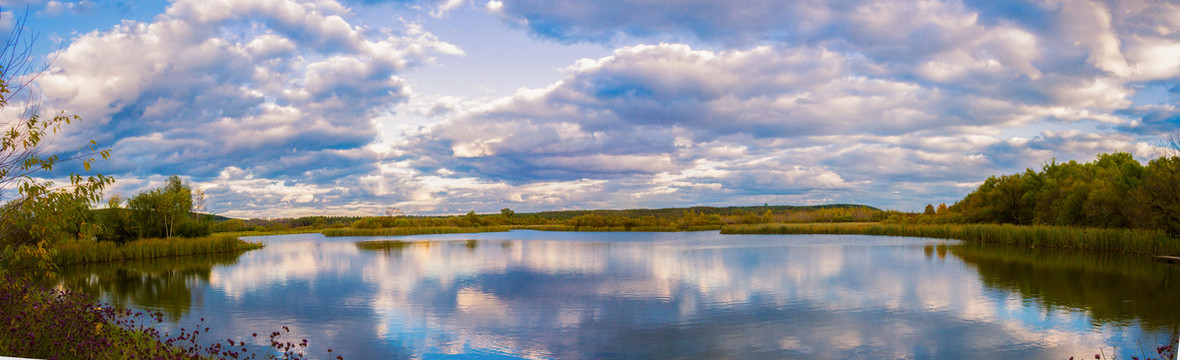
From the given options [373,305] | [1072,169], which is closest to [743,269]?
[373,305]

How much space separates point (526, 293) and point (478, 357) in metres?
7.27

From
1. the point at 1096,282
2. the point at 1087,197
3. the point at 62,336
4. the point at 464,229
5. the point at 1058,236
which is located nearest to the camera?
the point at 62,336

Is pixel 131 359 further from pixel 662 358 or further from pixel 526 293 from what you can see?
pixel 526 293

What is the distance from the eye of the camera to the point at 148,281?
21219 mm

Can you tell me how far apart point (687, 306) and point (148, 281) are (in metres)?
19.5

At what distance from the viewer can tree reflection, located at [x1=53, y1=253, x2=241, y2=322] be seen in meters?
15.9

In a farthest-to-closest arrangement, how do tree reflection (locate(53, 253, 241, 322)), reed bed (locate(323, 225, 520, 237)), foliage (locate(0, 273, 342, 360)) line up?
reed bed (locate(323, 225, 520, 237)) < tree reflection (locate(53, 253, 241, 322)) < foliage (locate(0, 273, 342, 360))

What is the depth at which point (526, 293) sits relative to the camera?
664 inches

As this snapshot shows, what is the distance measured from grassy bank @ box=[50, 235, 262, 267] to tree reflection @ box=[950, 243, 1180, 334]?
34135 mm

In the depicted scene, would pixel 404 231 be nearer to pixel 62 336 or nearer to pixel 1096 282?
pixel 1096 282

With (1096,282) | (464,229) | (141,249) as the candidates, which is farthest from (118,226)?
(464,229)

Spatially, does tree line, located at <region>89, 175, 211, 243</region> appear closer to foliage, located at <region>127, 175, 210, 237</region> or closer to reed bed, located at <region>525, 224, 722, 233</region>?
foliage, located at <region>127, 175, 210, 237</region>

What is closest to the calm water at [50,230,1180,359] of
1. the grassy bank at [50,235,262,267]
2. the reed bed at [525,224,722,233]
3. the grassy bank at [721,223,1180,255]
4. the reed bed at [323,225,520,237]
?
the grassy bank at [721,223,1180,255]

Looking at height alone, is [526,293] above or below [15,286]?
below
